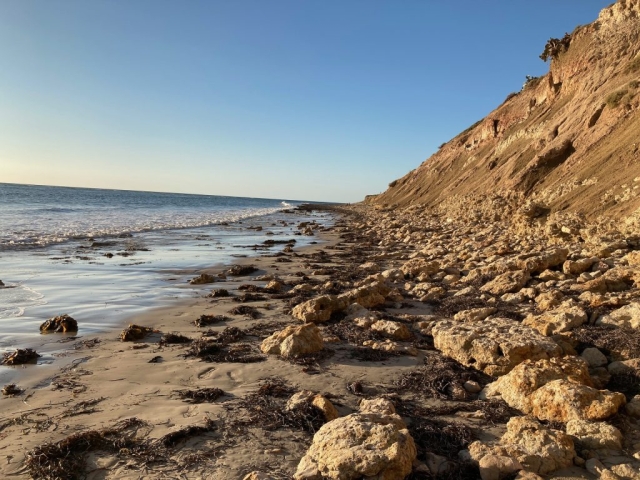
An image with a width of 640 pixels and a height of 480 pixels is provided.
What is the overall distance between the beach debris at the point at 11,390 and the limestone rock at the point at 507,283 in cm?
678

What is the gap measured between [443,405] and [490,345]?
1021 millimetres

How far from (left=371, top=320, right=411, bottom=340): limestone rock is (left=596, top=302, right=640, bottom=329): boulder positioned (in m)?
2.32

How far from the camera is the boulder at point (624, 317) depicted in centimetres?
490

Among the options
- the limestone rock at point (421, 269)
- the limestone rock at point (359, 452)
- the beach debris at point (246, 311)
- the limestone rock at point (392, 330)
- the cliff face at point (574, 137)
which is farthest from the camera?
the cliff face at point (574, 137)

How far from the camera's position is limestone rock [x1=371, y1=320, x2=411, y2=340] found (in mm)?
5664

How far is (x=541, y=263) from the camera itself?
25.3 ft

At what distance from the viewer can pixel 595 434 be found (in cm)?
308

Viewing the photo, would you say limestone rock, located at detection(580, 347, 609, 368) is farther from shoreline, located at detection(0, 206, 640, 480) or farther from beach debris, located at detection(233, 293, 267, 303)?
beach debris, located at detection(233, 293, 267, 303)

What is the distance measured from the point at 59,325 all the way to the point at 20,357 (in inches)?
48.1

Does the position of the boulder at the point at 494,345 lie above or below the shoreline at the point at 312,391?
above

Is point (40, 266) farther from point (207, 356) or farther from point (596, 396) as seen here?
point (596, 396)

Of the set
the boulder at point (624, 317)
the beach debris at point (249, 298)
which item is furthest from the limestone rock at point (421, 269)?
the boulder at point (624, 317)

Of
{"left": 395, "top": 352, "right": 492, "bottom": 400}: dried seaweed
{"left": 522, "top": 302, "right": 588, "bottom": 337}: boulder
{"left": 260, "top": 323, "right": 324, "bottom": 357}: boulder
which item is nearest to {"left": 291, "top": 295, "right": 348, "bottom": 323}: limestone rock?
{"left": 260, "top": 323, "right": 324, "bottom": 357}: boulder

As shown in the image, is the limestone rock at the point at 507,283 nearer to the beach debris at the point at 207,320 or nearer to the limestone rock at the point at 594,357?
the limestone rock at the point at 594,357
